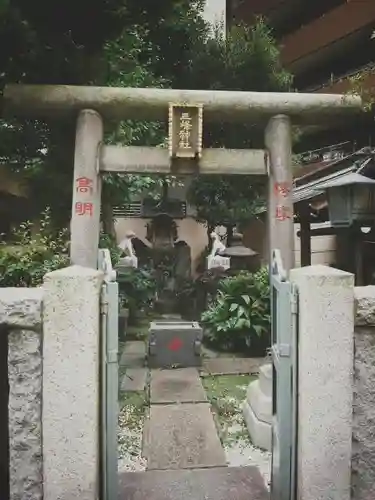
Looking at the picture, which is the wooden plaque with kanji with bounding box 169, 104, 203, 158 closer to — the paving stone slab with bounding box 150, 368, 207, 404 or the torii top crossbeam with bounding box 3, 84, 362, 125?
the torii top crossbeam with bounding box 3, 84, 362, 125

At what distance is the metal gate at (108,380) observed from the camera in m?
2.39

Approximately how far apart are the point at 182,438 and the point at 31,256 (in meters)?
3.13

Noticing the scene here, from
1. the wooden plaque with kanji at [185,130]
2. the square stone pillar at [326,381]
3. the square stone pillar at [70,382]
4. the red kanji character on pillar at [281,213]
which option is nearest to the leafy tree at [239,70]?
the red kanji character on pillar at [281,213]

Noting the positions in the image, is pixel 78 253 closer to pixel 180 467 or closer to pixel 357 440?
pixel 180 467

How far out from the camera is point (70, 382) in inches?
89.7

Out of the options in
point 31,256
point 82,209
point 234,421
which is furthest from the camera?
point 82,209

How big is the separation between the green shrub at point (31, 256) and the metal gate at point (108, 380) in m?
3.56

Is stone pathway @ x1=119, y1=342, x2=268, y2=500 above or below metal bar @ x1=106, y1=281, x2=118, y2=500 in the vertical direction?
below

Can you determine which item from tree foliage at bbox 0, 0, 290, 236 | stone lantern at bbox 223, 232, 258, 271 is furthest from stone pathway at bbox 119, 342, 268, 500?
stone lantern at bbox 223, 232, 258, 271

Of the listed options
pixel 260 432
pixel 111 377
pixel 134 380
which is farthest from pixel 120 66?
pixel 111 377

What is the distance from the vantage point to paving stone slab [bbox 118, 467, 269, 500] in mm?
3057

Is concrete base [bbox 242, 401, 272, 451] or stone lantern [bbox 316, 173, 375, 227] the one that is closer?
concrete base [bbox 242, 401, 272, 451]

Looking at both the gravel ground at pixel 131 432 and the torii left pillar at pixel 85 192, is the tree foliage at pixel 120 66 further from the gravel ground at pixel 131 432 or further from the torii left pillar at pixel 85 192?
the gravel ground at pixel 131 432

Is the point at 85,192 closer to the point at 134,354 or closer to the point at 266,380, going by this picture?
the point at 134,354
